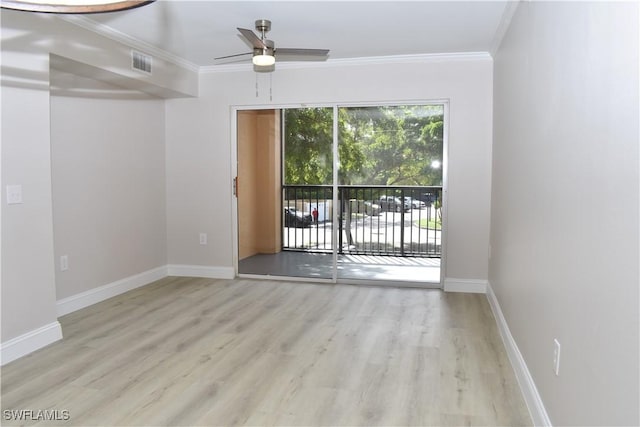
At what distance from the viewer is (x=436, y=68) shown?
477 centimetres

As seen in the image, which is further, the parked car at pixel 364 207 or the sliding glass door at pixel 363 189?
the parked car at pixel 364 207

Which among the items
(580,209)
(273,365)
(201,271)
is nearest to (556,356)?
(580,209)

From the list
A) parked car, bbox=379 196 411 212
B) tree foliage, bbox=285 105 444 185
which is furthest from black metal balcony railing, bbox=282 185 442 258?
tree foliage, bbox=285 105 444 185

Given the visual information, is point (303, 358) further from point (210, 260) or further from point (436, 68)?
point (436, 68)

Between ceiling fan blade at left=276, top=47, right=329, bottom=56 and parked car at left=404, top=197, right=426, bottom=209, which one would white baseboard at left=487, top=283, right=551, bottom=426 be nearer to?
parked car at left=404, top=197, right=426, bottom=209

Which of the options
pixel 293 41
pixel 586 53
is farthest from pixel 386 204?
pixel 586 53

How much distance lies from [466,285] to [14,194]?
3989 mm

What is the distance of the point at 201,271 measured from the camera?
18.0 ft

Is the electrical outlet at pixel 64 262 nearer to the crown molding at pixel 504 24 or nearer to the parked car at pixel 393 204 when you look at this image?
Result: the parked car at pixel 393 204

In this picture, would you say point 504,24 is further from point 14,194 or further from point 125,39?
point 14,194

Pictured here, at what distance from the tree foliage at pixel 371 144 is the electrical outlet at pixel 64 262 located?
8.01ft

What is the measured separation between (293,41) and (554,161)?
2.89 meters

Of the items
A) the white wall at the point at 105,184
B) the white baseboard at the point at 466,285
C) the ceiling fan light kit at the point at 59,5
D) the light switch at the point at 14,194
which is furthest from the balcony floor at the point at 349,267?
the ceiling fan light kit at the point at 59,5

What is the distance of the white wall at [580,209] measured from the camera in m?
1.26
